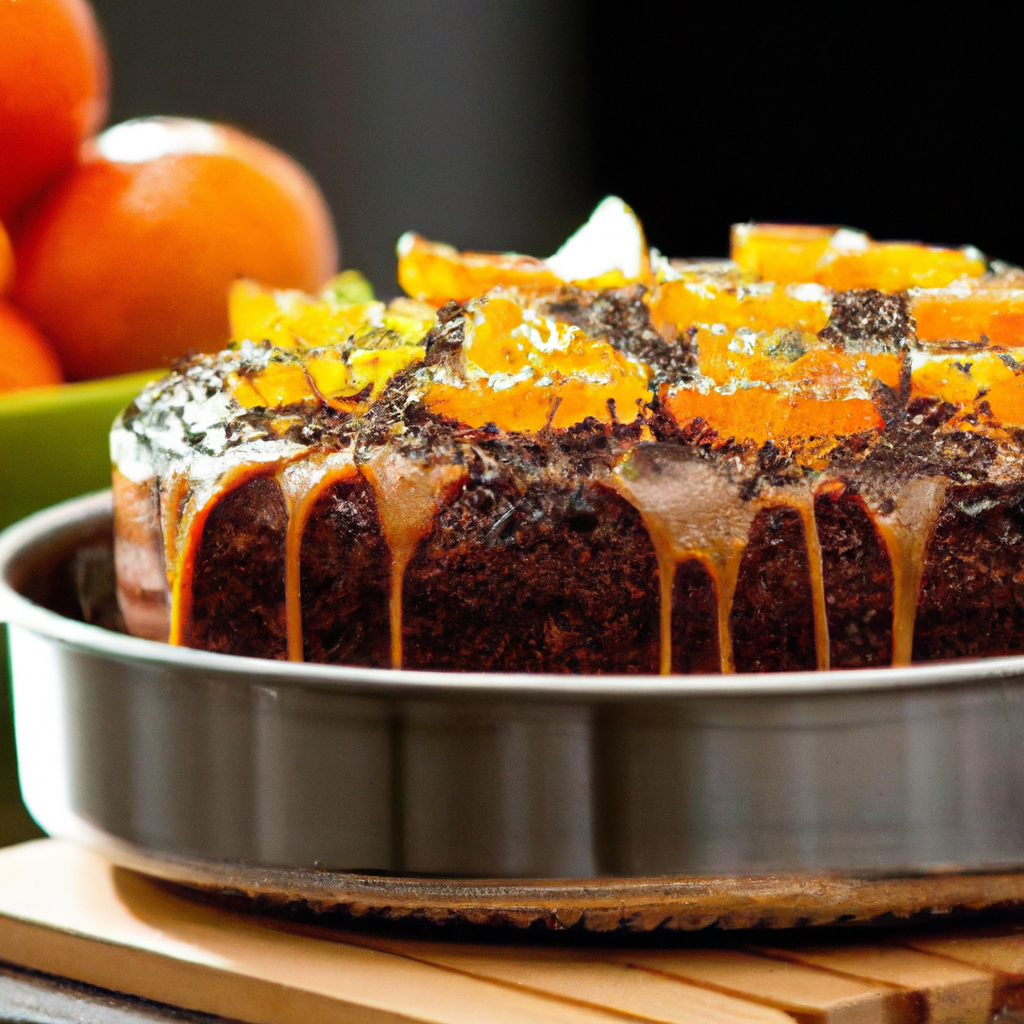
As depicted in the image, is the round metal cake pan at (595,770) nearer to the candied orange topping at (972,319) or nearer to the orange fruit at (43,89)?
the candied orange topping at (972,319)

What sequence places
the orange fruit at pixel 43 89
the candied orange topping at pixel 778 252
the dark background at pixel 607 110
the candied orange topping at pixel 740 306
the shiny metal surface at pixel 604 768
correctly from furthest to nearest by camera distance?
the dark background at pixel 607 110 → the orange fruit at pixel 43 89 → the candied orange topping at pixel 778 252 → the candied orange topping at pixel 740 306 → the shiny metal surface at pixel 604 768

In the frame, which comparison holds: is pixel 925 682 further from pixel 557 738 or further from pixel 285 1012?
pixel 285 1012

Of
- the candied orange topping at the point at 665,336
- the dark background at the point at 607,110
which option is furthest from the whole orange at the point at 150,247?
the dark background at the point at 607,110

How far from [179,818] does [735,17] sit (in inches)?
90.5

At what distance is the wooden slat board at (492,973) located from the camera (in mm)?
487

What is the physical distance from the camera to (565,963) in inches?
20.7

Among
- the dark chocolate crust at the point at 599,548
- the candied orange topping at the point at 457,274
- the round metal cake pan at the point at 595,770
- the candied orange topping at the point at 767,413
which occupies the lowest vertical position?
the round metal cake pan at the point at 595,770

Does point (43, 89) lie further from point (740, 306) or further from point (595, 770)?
point (595, 770)

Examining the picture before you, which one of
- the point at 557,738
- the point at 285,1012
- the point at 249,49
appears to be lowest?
the point at 285,1012

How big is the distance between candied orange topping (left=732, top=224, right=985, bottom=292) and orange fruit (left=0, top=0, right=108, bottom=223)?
1.44ft

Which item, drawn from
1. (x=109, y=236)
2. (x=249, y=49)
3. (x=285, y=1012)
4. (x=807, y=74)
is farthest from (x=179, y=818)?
(x=807, y=74)

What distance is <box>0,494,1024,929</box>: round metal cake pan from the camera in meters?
0.48

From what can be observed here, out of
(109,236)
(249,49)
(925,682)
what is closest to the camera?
(925,682)

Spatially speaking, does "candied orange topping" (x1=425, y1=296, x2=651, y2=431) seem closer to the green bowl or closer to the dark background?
the green bowl
